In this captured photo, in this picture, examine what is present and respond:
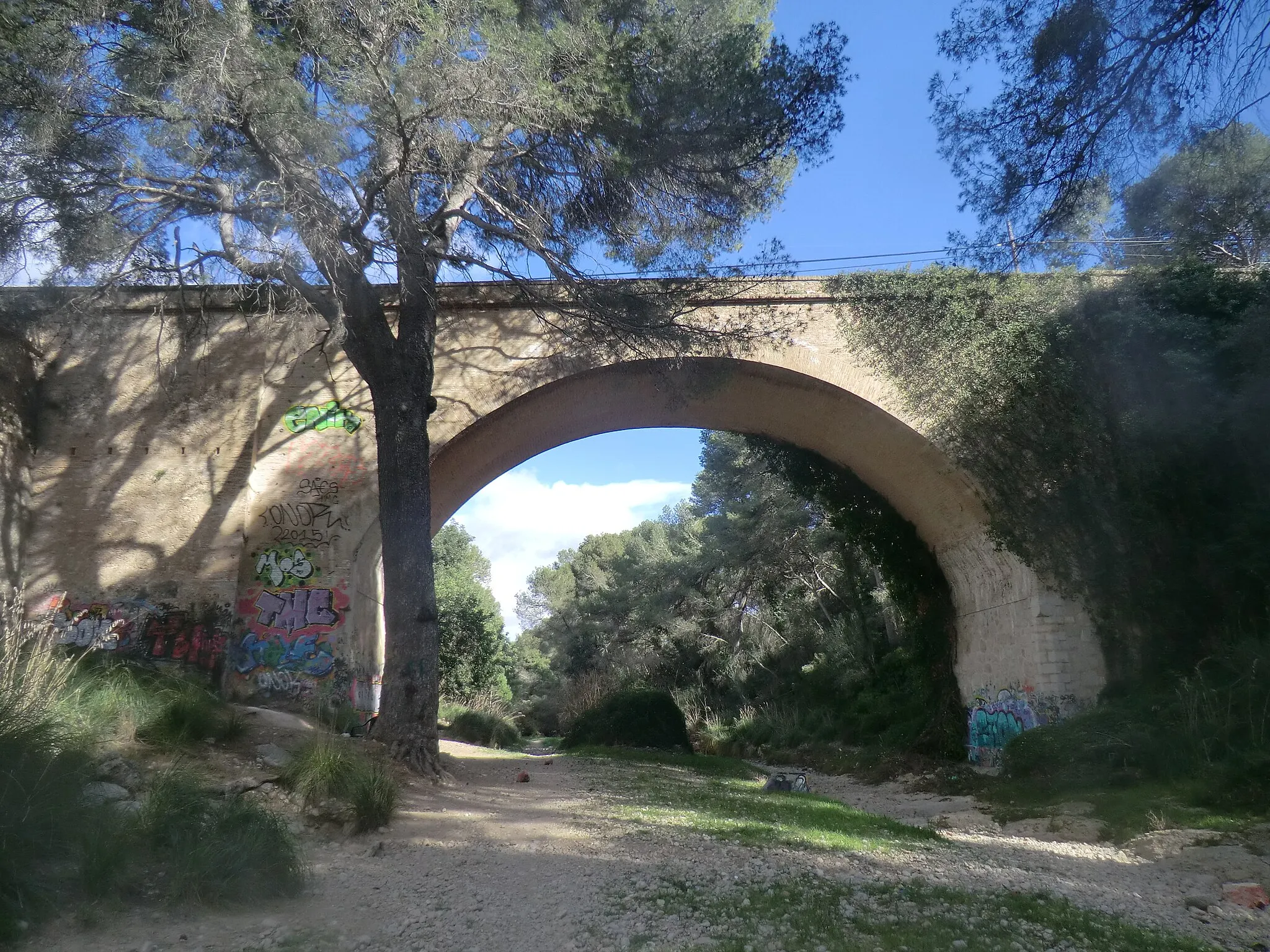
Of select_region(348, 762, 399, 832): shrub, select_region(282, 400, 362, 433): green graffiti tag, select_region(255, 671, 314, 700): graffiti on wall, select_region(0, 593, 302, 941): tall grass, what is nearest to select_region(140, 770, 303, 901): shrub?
select_region(0, 593, 302, 941): tall grass

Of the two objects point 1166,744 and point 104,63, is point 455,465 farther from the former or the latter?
point 1166,744

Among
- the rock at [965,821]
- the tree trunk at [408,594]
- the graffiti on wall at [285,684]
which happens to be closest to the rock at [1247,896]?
the rock at [965,821]

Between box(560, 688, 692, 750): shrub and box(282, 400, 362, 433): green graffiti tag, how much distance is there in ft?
22.4

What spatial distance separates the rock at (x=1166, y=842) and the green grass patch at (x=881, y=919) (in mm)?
2521

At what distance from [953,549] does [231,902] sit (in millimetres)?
11015

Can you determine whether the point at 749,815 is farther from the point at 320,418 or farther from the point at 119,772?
the point at 320,418

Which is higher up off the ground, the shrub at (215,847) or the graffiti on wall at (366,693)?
the graffiti on wall at (366,693)

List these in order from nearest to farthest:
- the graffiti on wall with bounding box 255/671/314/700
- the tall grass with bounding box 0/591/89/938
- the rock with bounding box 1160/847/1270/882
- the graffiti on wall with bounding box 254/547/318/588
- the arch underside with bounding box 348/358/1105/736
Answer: the tall grass with bounding box 0/591/89/938
the rock with bounding box 1160/847/1270/882
the graffiti on wall with bounding box 255/671/314/700
the graffiti on wall with bounding box 254/547/318/588
the arch underside with bounding box 348/358/1105/736

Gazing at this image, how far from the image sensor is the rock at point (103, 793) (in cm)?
400

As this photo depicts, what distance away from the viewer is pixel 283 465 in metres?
10.3

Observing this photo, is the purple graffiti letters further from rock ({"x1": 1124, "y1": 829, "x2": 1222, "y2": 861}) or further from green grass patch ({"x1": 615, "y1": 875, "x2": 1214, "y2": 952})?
rock ({"x1": 1124, "y1": 829, "x2": 1222, "y2": 861})

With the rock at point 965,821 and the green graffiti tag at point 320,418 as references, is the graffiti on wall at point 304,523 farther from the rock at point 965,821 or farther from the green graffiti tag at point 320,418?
the rock at point 965,821

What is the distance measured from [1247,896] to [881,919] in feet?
8.86

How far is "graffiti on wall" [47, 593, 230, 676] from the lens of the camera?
954 centimetres
